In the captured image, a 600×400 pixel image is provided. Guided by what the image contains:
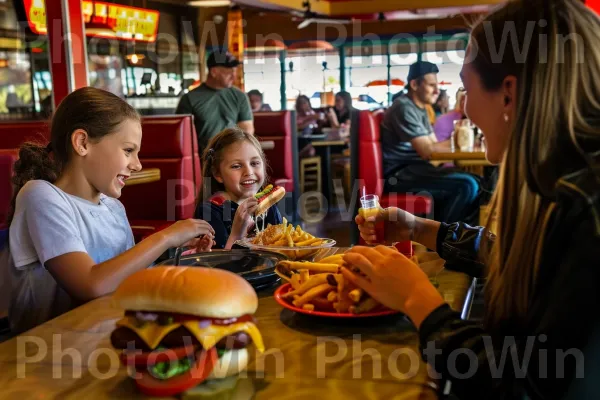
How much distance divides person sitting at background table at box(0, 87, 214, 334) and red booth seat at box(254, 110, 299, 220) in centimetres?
460

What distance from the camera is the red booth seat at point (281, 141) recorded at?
676 cm

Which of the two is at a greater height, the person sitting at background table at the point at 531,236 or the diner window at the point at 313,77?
the diner window at the point at 313,77

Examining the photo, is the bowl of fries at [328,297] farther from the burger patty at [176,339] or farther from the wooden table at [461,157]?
the wooden table at [461,157]

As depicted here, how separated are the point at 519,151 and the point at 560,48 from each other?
0.19 meters

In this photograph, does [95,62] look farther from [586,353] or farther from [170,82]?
[586,353]

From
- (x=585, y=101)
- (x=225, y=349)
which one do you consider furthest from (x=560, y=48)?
(x=225, y=349)

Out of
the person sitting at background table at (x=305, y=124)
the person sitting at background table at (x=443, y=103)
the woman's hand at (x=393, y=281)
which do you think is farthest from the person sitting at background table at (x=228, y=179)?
the person sitting at background table at (x=443, y=103)

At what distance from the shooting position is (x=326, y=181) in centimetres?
1041

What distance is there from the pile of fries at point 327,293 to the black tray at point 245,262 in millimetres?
173

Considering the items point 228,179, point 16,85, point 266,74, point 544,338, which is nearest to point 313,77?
point 266,74

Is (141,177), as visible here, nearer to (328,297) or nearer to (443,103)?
(328,297)

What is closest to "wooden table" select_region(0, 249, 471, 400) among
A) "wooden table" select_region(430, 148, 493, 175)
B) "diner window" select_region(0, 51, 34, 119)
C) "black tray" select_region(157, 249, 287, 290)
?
"black tray" select_region(157, 249, 287, 290)

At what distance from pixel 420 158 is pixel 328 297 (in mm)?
4318

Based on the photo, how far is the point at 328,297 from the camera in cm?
128
